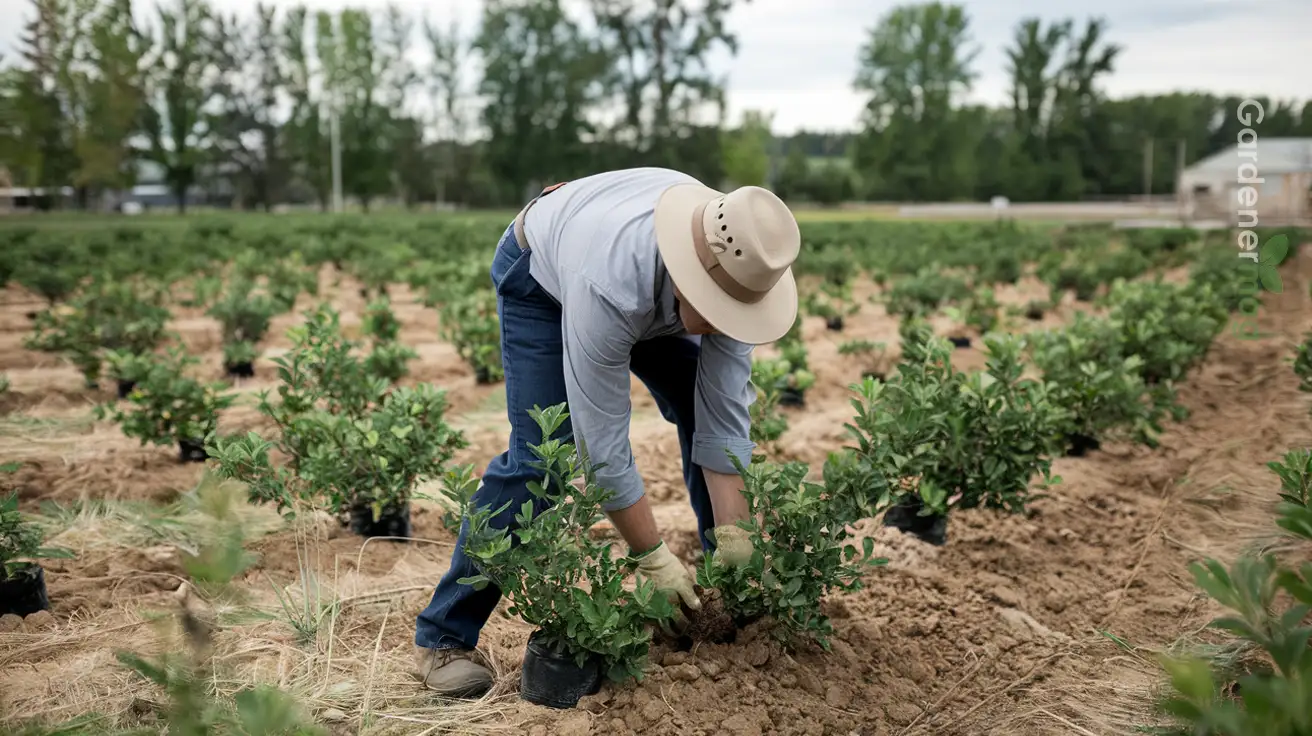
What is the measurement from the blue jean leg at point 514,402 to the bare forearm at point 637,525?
26cm

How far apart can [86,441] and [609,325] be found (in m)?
3.96

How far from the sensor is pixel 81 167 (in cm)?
3275

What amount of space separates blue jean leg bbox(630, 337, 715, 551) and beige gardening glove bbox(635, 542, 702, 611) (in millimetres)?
231

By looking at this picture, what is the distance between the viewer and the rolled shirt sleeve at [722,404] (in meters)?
2.79

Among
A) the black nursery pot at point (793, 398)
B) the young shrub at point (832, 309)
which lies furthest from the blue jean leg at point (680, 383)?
the young shrub at point (832, 309)

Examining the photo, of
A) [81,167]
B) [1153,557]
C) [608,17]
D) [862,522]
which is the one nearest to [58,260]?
[862,522]

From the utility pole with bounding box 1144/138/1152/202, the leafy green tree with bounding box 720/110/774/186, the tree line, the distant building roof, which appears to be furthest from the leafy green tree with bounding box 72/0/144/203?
the utility pole with bounding box 1144/138/1152/202

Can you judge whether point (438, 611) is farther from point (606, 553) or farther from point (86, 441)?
point (86, 441)

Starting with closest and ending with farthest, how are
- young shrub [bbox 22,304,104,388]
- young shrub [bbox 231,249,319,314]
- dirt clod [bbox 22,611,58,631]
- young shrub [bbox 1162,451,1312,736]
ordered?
young shrub [bbox 1162,451,1312,736] → dirt clod [bbox 22,611,58,631] → young shrub [bbox 22,304,104,388] → young shrub [bbox 231,249,319,314]

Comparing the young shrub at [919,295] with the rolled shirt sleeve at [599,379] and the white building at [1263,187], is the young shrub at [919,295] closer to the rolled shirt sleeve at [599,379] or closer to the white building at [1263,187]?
the white building at [1263,187]

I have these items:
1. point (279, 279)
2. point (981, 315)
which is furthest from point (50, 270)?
point (981, 315)

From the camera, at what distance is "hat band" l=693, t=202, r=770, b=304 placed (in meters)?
2.38

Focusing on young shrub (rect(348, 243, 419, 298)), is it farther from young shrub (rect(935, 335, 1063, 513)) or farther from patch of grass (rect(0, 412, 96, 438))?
young shrub (rect(935, 335, 1063, 513))

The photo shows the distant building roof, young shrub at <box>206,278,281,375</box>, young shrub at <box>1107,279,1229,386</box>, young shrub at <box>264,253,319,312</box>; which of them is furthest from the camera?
the distant building roof
